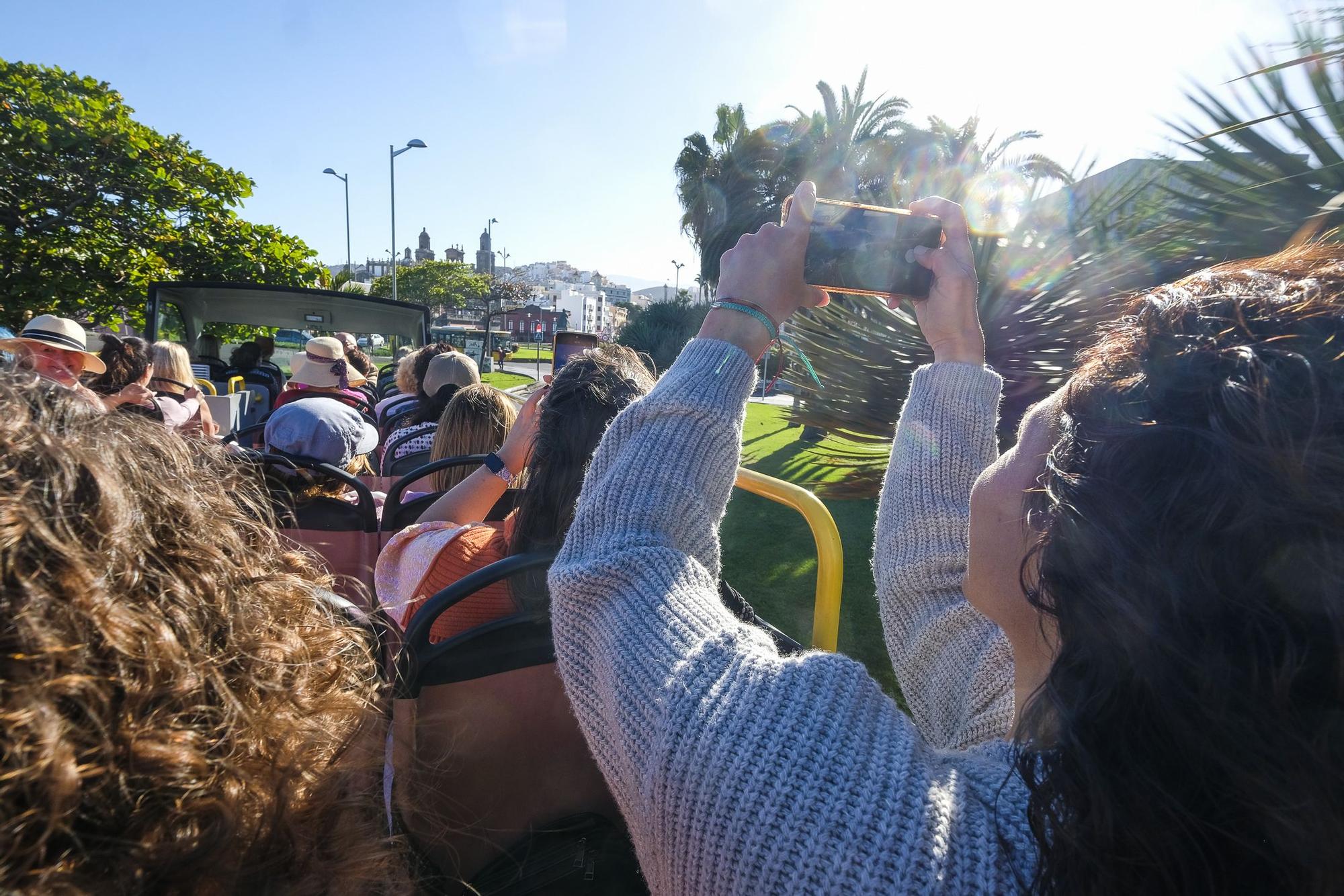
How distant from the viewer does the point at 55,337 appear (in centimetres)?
429

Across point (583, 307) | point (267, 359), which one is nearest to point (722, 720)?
point (267, 359)

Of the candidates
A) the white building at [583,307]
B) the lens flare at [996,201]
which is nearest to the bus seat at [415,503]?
the lens flare at [996,201]

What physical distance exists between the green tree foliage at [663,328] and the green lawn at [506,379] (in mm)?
3918

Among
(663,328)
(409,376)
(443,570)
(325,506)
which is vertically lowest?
(325,506)

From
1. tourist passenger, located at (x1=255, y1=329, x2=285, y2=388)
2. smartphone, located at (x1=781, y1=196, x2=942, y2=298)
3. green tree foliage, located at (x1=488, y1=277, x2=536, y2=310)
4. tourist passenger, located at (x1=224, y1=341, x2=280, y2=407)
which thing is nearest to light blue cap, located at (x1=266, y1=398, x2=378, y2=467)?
smartphone, located at (x1=781, y1=196, x2=942, y2=298)

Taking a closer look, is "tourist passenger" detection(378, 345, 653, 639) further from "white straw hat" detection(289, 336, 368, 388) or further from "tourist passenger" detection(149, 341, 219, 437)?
"white straw hat" detection(289, 336, 368, 388)

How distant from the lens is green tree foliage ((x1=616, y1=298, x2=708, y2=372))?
24500mm

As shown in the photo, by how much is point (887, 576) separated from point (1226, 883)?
0.73 m

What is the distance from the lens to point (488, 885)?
135 centimetres

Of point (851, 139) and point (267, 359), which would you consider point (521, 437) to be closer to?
point (267, 359)

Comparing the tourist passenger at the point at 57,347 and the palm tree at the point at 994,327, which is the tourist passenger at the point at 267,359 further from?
the palm tree at the point at 994,327

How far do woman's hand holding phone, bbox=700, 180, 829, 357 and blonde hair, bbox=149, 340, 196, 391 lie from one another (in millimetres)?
6122

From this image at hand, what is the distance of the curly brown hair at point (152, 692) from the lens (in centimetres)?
54

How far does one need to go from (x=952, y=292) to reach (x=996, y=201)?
3.31 meters
